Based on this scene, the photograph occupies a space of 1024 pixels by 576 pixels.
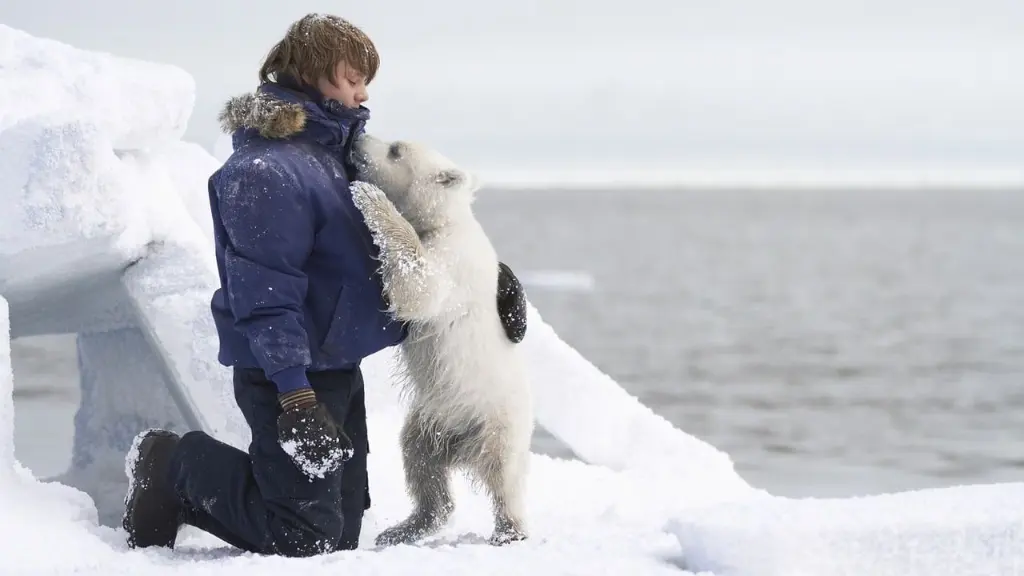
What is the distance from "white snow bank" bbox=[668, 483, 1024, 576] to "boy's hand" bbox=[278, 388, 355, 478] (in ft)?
3.15

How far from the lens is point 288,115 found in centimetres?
349

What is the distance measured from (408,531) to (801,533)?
5.26 ft

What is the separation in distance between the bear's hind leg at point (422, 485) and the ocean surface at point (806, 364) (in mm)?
3678

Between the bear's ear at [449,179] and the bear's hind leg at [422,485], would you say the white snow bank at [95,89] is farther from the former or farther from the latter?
the bear's hind leg at [422,485]

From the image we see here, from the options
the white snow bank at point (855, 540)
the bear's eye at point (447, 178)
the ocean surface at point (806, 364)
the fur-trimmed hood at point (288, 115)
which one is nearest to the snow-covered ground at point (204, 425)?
the white snow bank at point (855, 540)

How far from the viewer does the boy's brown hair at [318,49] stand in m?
3.54

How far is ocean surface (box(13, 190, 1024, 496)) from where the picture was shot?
381 inches

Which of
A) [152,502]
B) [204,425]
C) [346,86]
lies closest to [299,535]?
[152,502]

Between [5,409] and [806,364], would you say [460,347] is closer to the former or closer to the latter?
[5,409]

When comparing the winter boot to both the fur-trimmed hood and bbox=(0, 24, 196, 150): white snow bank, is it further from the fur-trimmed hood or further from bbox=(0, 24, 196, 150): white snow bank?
bbox=(0, 24, 196, 150): white snow bank

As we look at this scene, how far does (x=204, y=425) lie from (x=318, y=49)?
148 cm

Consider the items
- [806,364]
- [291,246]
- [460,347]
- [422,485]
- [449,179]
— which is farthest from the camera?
[806,364]

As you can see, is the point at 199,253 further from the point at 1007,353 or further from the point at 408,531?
the point at 1007,353

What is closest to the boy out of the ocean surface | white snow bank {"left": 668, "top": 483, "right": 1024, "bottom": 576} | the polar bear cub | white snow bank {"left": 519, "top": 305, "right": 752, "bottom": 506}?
the polar bear cub
